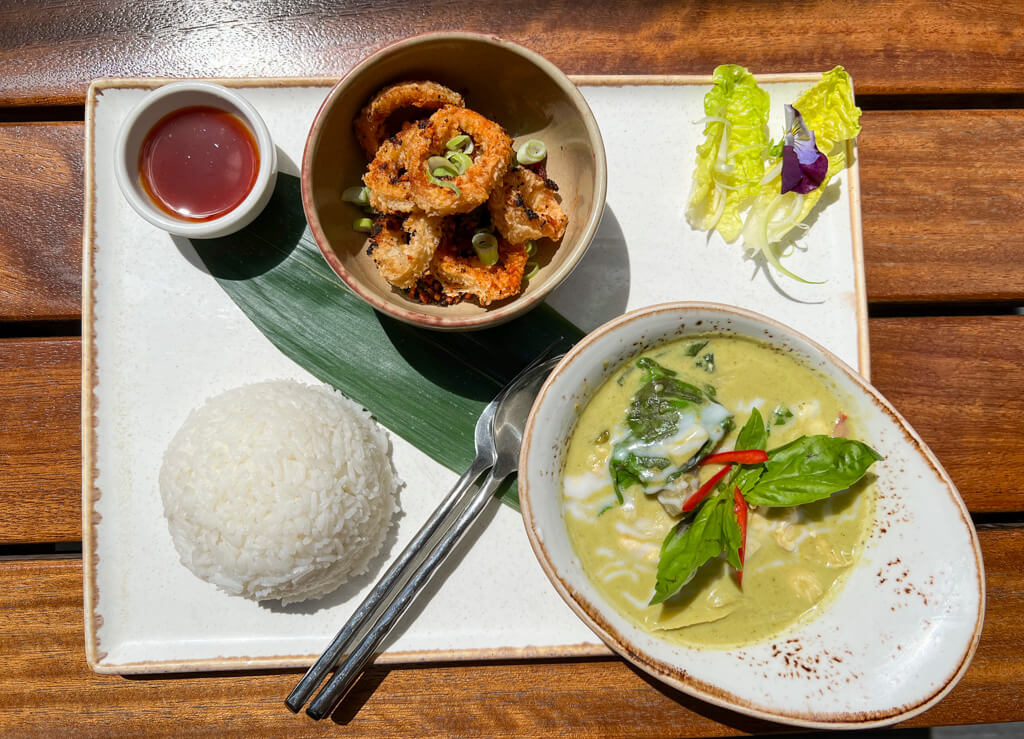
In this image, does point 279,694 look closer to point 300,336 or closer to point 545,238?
point 300,336

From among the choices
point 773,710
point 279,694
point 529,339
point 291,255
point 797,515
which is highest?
point 291,255

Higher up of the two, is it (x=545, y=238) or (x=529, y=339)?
(x=545, y=238)

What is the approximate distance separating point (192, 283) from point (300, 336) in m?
0.32

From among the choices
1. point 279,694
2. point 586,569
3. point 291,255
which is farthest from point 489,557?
point 291,255

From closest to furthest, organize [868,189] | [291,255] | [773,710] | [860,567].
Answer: [773,710]
[860,567]
[291,255]
[868,189]

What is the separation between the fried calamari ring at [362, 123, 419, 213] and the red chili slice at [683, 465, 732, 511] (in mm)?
857

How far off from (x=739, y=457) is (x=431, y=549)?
2.59 ft

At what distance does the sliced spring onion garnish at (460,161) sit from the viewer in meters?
1.48

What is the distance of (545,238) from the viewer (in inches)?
63.1

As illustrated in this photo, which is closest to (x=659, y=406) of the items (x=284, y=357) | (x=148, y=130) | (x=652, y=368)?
(x=652, y=368)

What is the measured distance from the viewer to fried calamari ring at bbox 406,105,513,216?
1.42 m

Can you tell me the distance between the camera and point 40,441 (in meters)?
1.82

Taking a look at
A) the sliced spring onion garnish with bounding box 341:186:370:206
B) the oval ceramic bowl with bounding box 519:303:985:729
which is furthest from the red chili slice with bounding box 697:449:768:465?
the sliced spring onion garnish with bounding box 341:186:370:206

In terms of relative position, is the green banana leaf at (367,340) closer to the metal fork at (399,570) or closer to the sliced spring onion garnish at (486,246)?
the metal fork at (399,570)
